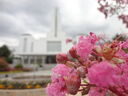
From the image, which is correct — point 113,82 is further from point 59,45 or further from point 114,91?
point 59,45

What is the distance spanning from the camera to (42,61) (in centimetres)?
4406

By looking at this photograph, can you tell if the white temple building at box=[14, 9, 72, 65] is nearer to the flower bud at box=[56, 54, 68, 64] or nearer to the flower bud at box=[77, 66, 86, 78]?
the flower bud at box=[56, 54, 68, 64]

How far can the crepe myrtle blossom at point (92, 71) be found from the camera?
19.4 inches

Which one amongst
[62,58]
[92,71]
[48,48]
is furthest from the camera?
[48,48]

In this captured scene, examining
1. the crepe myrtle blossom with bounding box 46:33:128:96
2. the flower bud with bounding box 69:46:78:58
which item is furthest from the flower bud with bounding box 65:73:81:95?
the flower bud with bounding box 69:46:78:58

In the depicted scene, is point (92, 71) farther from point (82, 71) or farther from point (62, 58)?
point (62, 58)

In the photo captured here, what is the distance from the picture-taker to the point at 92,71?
49 centimetres

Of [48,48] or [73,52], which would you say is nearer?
[73,52]

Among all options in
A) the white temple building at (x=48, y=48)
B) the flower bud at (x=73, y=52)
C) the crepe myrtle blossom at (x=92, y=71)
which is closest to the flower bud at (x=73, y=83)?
the crepe myrtle blossom at (x=92, y=71)

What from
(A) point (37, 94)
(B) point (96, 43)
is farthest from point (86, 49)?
(A) point (37, 94)

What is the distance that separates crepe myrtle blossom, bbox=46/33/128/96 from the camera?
492 mm

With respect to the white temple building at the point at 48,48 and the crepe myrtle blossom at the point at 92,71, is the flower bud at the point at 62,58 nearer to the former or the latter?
the crepe myrtle blossom at the point at 92,71

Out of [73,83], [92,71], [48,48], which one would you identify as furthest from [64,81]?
[48,48]

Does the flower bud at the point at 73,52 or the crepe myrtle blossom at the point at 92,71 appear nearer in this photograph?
the crepe myrtle blossom at the point at 92,71
